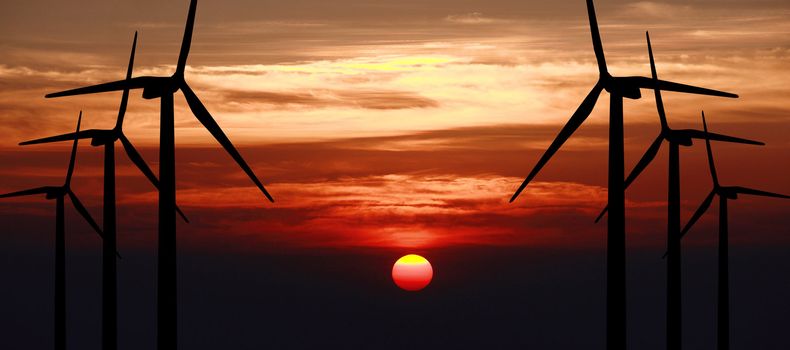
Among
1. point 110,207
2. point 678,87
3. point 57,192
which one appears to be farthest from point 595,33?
point 57,192

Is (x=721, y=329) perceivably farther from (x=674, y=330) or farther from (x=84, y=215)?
(x=84, y=215)

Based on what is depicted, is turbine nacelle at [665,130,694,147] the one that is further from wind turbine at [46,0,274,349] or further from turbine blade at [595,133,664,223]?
wind turbine at [46,0,274,349]

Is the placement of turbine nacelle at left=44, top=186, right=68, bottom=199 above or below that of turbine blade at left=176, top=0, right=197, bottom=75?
below

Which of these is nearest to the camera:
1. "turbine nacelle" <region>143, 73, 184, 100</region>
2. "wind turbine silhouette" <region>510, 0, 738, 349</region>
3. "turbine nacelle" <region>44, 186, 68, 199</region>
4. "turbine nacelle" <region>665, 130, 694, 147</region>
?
"wind turbine silhouette" <region>510, 0, 738, 349</region>

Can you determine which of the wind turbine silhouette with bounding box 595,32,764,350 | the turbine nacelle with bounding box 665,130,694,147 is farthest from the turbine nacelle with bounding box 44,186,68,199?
the turbine nacelle with bounding box 665,130,694,147

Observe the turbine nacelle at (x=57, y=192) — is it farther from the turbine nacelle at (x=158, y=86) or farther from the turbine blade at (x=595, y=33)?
the turbine blade at (x=595, y=33)

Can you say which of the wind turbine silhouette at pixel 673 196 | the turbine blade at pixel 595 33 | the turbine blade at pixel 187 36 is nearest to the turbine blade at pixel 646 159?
the wind turbine silhouette at pixel 673 196

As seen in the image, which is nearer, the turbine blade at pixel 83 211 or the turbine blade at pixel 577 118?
the turbine blade at pixel 577 118

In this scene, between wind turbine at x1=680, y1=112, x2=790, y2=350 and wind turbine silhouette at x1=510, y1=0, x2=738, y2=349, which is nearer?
wind turbine silhouette at x1=510, y1=0, x2=738, y2=349
